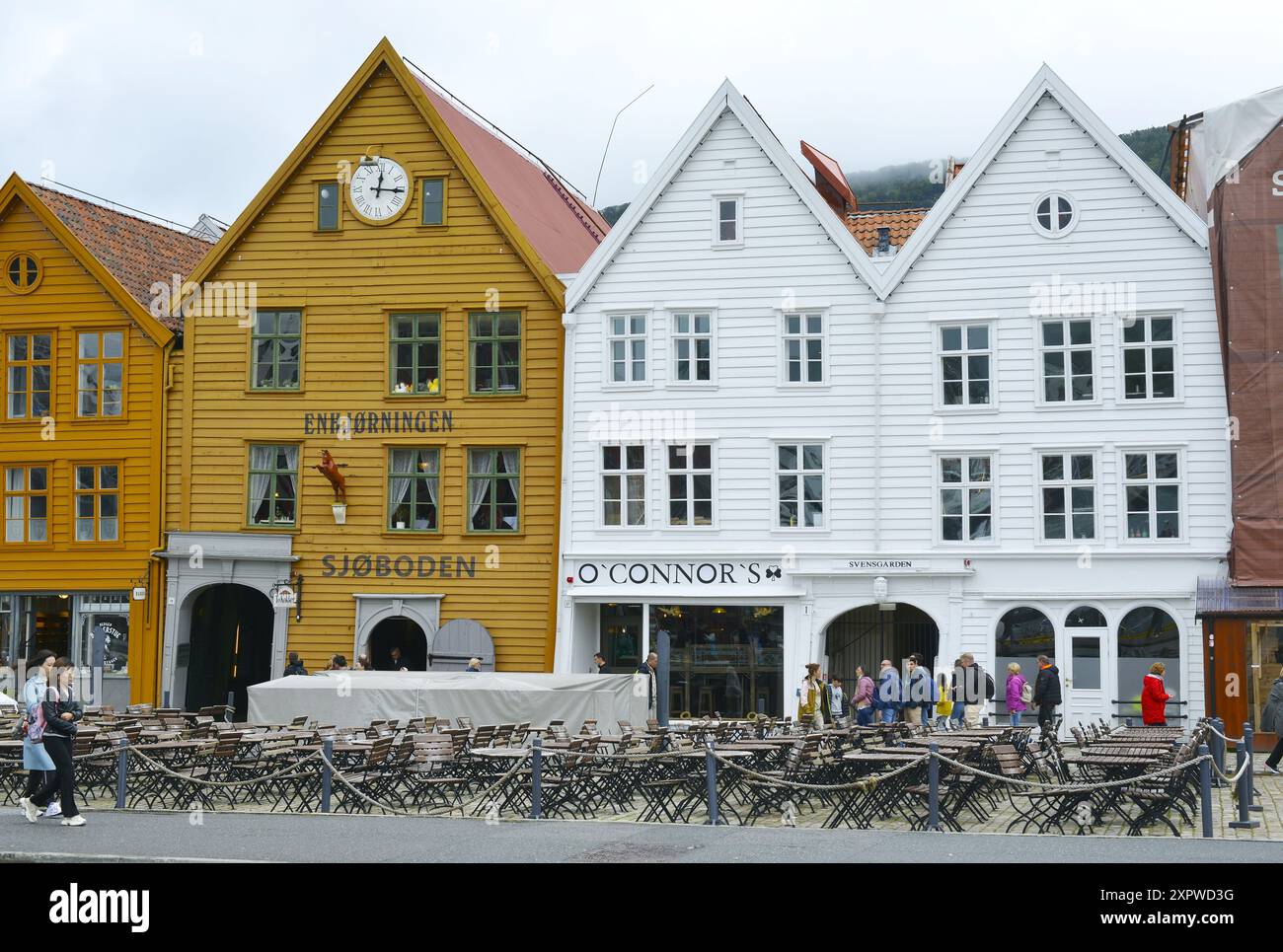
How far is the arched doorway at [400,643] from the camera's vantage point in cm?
3716

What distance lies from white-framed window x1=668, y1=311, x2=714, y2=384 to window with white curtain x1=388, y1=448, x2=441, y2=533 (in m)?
5.21

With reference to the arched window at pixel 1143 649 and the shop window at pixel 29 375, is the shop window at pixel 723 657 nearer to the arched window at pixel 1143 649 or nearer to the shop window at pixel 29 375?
the arched window at pixel 1143 649

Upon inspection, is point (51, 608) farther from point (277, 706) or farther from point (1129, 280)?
point (1129, 280)

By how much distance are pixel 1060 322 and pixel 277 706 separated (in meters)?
15.7

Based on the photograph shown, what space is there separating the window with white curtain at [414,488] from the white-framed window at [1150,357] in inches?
527

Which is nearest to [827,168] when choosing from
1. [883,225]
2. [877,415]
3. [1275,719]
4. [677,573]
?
[883,225]

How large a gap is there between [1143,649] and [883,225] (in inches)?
497

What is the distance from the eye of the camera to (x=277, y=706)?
26500 millimetres

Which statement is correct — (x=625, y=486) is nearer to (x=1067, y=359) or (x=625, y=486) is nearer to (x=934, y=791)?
(x=1067, y=359)

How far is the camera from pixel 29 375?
1470 inches

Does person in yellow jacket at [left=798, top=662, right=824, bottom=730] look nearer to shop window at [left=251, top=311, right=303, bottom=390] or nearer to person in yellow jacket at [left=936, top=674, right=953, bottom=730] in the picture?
person in yellow jacket at [left=936, top=674, right=953, bottom=730]

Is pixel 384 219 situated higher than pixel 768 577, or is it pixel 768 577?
pixel 384 219

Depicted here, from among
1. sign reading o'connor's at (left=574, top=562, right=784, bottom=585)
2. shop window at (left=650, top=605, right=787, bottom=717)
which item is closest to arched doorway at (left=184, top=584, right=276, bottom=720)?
sign reading o'connor's at (left=574, top=562, right=784, bottom=585)

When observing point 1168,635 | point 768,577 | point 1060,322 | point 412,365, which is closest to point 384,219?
point 412,365
